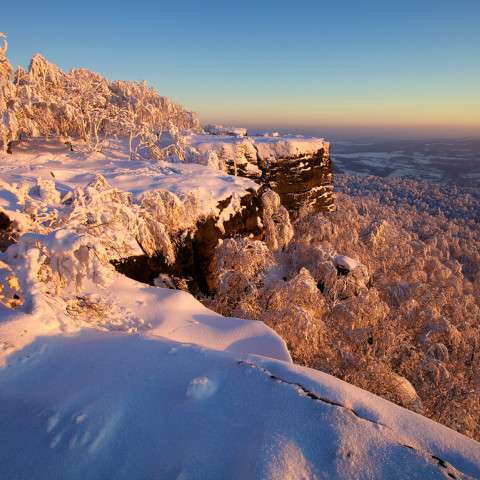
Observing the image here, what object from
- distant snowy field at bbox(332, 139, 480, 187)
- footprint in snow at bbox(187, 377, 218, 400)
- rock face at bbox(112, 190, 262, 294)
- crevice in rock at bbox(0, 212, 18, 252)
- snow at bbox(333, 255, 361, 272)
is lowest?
distant snowy field at bbox(332, 139, 480, 187)

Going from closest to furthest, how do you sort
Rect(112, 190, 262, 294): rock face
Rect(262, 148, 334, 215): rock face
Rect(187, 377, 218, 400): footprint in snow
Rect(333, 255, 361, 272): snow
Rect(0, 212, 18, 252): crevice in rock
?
Rect(187, 377, 218, 400): footprint in snow < Rect(0, 212, 18, 252): crevice in rock < Rect(112, 190, 262, 294): rock face < Rect(333, 255, 361, 272): snow < Rect(262, 148, 334, 215): rock face

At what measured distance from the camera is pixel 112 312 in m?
7.34

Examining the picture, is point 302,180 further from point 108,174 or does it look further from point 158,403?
point 158,403

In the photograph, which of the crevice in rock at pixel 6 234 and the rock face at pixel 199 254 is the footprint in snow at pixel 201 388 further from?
the crevice in rock at pixel 6 234

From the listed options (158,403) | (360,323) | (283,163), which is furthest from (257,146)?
(158,403)

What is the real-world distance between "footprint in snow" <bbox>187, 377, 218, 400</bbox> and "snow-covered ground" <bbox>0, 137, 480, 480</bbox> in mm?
14

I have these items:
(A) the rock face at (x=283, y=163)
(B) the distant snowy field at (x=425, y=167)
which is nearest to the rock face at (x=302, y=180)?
(A) the rock face at (x=283, y=163)

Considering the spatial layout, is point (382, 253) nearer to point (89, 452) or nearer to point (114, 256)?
point (114, 256)

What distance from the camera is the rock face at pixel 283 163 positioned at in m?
20.2

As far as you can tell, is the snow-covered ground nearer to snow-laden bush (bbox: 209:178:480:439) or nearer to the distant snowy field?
snow-laden bush (bbox: 209:178:480:439)

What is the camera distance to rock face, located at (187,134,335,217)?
20156mm

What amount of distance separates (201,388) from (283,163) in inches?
798

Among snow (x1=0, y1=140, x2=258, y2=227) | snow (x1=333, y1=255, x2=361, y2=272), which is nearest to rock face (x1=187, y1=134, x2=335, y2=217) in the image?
snow (x1=0, y1=140, x2=258, y2=227)

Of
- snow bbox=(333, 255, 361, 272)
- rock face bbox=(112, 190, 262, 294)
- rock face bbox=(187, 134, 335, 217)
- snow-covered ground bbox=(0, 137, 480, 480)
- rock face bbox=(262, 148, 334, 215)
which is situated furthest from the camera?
rock face bbox=(262, 148, 334, 215)
